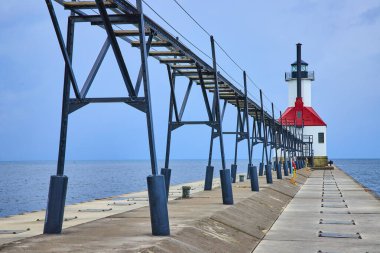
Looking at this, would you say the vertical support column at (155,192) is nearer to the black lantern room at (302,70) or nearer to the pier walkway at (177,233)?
the pier walkway at (177,233)

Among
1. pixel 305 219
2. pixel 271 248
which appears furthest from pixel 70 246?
pixel 305 219

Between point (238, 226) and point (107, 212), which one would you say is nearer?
point (238, 226)

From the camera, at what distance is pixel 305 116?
103 metres

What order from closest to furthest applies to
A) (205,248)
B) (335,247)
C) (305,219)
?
(205,248) < (335,247) < (305,219)

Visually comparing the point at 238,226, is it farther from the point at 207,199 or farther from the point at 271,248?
the point at 207,199

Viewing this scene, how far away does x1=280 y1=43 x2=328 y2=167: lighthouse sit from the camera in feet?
333

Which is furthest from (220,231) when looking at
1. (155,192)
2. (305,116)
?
(305,116)

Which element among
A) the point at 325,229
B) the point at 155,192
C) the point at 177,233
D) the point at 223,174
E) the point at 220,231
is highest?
the point at 223,174

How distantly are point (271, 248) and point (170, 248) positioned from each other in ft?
12.3

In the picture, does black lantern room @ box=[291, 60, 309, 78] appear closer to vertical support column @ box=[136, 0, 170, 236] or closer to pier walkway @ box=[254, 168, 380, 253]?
pier walkway @ box=[254, 168, 380, 253]

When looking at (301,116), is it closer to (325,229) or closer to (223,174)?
(223,174)

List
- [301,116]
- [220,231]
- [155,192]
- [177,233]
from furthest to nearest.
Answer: [301,116] < [220,231] < [177,233] < [155,192]

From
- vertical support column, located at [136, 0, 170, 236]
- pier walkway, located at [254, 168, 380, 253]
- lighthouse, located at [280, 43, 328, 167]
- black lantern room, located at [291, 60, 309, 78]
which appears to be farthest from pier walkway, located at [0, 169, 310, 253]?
black lantern room, located at [291, 60, 309, 78]

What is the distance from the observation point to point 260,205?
1022 inches
